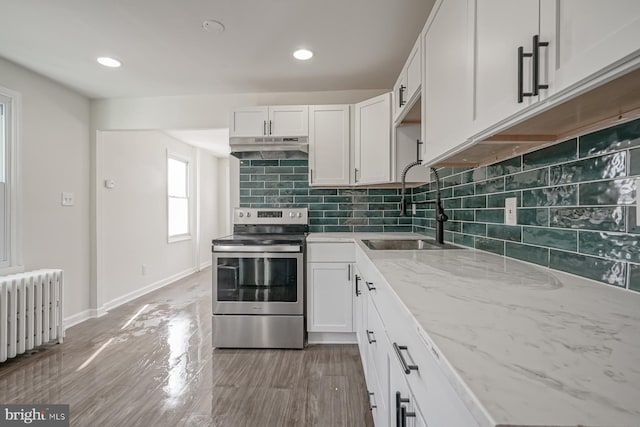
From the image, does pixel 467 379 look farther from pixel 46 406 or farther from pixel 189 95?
pixel 189 95

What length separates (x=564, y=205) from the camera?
1.05m

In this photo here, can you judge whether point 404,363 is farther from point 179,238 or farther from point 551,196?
point 179,238

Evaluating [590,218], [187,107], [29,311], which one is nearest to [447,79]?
[590,218]

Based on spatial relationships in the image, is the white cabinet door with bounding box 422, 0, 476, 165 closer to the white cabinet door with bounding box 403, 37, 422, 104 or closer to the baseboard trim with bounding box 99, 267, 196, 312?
the white cabinet door with bounding box 403, 37, 422, 104

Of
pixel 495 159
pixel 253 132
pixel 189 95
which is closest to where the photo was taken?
pixel 495 159

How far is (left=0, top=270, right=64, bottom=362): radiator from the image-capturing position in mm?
2154

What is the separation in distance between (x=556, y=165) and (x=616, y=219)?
0.98 feet

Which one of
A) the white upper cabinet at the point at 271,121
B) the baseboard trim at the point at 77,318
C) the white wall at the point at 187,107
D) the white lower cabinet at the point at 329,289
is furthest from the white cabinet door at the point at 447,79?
the baseboard trim at the point at 77,318

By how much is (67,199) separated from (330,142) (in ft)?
8.59

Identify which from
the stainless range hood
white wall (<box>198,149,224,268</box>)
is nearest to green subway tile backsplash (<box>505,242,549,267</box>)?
the stainless range hood

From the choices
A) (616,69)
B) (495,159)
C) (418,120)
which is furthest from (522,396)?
(418,120)

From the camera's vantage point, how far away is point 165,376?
2.06 metres

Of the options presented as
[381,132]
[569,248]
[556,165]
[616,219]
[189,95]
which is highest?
[189,95]

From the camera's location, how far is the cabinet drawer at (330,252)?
2512mm
